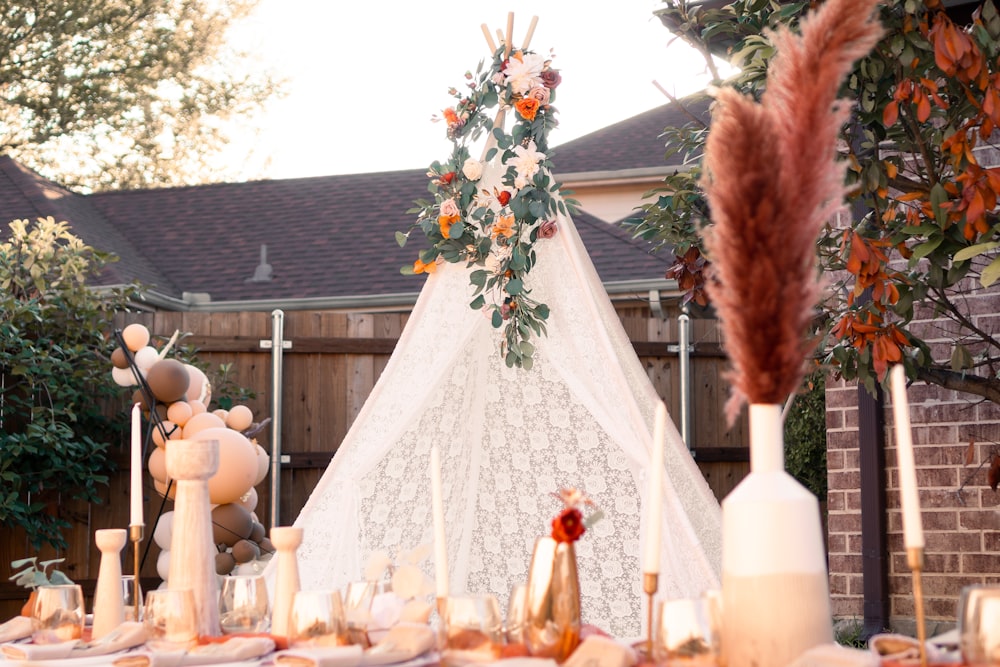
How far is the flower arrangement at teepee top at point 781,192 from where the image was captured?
123 cm

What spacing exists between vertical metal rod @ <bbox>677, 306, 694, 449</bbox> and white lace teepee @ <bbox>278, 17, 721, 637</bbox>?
2.83 m

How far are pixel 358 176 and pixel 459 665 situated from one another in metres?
9.99

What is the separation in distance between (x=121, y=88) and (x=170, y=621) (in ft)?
43.6

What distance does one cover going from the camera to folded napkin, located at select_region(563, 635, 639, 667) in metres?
1.49

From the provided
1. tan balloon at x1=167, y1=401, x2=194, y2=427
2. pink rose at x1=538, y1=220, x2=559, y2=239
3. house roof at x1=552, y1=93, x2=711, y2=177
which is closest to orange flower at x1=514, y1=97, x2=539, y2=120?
pink rose at x1=538, y1=220, x2=559, y2=239

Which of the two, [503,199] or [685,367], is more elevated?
[503,199]

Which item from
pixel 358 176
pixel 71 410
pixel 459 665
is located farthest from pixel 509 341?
pixel 358 176

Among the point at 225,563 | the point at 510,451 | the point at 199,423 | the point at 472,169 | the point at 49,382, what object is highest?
the point at 472,169

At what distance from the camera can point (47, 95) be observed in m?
13.7

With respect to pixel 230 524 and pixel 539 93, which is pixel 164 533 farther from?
pixel 539 93

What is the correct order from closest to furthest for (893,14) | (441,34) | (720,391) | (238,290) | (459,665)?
(459,665)
(893,14)
(720,391)
(238,290)
(441,34)

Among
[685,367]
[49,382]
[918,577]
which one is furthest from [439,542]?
[685,367]

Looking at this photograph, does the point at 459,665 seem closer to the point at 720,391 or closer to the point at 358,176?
the point at 720,391

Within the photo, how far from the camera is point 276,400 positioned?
255 inches
